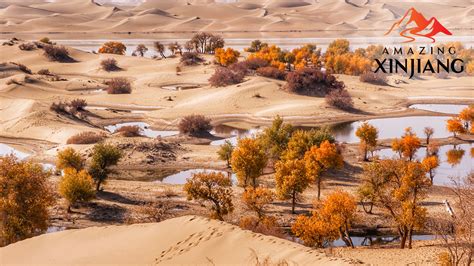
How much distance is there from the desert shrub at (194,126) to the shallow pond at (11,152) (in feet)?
51.1

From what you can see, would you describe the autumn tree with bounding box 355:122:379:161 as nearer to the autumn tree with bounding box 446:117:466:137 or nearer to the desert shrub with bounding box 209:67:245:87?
the autumn tree with bounding box 446:117:466:137

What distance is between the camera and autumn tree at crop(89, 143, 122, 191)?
126 feet

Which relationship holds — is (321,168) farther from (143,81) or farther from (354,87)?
(143,81)

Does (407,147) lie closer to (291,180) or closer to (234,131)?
(291,180)

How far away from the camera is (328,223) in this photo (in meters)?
29.6

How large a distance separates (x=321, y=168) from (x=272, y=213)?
19.5 ft

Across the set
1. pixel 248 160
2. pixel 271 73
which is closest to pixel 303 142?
pixel 248 160

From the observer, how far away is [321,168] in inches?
1551

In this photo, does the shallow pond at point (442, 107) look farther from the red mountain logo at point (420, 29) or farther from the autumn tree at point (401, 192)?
the red mountain logo at point (420, 29)

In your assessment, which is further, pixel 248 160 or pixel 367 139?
pixel 367 139

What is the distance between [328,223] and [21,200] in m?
15.5

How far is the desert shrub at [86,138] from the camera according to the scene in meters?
51.3

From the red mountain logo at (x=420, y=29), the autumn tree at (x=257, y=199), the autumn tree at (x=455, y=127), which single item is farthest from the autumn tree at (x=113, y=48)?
the autumn tree at (x=257, y=199)

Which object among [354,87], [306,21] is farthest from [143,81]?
[306,21]
